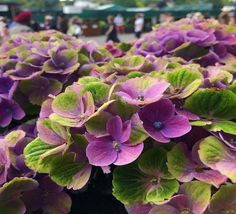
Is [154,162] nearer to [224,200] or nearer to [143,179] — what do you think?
[143,179]

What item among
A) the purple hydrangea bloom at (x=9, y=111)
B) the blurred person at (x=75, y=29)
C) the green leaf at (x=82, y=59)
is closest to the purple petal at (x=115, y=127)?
the purple hydrangea bloom at (x=9, y=111)

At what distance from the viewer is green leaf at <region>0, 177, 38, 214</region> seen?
33.0 inches

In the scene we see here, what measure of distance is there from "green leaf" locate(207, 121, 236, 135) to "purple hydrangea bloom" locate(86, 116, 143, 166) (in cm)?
13

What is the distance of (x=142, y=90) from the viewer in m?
0.87

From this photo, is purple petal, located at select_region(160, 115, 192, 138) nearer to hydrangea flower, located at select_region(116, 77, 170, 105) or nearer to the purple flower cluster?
hydrangea flower, located at select_region(116, 77, 170, 105)

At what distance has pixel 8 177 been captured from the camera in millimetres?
915

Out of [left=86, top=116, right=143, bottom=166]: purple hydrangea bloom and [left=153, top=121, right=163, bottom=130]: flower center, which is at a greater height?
[left=153, top=121, right=163, bottom=130]: flower center

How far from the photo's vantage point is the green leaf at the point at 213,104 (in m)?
0.83

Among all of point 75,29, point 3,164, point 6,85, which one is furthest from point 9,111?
point 75,29

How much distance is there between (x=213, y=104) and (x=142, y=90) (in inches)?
5.4

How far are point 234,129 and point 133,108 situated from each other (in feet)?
0.60

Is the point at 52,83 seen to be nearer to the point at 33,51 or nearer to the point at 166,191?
the point at 33,51

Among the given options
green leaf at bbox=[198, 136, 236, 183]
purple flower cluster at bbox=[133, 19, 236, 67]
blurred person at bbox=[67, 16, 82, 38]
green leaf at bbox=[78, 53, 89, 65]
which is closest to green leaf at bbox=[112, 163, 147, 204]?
green leaf at bbox=[198, 136, 236, 183]

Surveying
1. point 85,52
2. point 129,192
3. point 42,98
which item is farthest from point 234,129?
point 85,52
